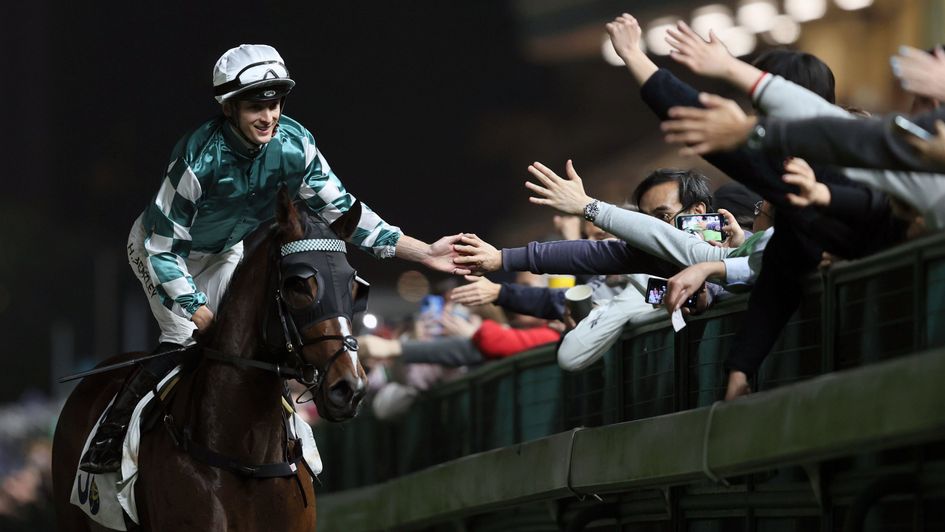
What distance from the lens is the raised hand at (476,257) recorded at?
639cm

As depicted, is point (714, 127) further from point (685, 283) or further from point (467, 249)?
point (467, 249)

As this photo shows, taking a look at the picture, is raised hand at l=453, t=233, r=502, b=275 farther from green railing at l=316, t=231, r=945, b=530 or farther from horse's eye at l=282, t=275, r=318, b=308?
horse's eye at l=282, t=275, r=318, b=308

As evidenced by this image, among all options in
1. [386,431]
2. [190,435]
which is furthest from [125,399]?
[386,431]

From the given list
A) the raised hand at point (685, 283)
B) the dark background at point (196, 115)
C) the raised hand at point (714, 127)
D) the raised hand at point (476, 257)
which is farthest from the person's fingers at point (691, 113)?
the dark background at point (196, 115)

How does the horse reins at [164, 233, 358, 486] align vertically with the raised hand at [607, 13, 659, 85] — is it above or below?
below

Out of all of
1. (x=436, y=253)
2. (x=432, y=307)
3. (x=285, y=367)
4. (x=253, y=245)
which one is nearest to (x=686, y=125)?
(x=285, y=367)

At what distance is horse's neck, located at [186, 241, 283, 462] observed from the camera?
584cm

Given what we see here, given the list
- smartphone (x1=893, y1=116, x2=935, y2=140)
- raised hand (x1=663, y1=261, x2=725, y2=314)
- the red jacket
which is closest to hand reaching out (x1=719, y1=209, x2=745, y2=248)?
raised hand (x1=663, y1=261, x2=725, y2=314)

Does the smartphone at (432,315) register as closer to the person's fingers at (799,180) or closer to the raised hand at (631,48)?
the raised hand at (631,48)

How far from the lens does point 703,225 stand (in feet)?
19.6

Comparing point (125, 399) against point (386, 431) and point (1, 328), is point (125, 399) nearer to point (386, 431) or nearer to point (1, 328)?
point (386, 431)

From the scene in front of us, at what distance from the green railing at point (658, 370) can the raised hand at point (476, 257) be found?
0.62 metres

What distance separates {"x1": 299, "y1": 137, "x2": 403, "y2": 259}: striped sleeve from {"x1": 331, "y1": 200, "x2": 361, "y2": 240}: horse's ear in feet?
1.69

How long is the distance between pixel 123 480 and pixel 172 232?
89 cm
